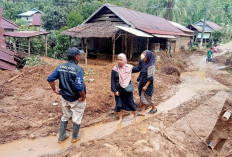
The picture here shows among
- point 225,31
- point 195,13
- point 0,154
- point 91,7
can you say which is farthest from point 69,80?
point 195,13

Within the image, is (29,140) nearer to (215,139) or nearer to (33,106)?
(33,106)

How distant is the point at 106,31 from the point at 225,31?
2455 centimetres

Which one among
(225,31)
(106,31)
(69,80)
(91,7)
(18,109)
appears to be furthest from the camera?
(225,31)

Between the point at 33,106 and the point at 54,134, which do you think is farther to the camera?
the point at 33,106

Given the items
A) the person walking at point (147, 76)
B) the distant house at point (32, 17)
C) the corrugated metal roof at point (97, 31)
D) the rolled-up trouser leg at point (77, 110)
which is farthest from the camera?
the distant house at point (32, 17)

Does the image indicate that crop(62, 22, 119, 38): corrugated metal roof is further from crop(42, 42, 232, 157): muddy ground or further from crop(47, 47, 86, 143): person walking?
crop(47, 47, 86, 143): person walking

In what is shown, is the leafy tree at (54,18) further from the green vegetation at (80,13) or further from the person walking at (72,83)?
the person walking at (72,83)

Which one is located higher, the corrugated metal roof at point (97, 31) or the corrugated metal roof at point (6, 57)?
the corrugated metal roof at point (97, 31)

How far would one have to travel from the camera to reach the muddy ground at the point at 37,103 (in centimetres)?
420

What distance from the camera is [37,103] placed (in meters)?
5.67

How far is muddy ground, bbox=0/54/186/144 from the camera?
13.8ft

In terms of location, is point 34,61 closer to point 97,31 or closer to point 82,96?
point 97,31

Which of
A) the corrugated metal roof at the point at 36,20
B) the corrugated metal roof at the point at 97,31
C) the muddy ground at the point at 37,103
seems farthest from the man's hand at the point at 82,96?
the corrugated metal roof at the point at 36,20

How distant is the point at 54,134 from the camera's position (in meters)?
3.99
